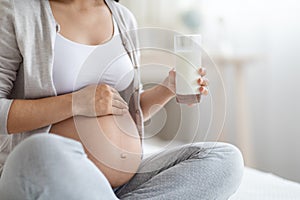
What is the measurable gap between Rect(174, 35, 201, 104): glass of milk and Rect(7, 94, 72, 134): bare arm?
0.21 meters

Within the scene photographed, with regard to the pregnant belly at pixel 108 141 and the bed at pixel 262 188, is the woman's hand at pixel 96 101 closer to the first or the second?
the pregnant belly at pixel 108 141

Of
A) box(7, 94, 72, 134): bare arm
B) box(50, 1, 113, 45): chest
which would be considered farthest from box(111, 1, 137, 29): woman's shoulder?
box(7, 94, 72, 134): bare arm

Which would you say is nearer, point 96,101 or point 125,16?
point 96,101

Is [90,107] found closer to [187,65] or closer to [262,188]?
[187,65]

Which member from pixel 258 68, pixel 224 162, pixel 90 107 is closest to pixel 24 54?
pixel 90 107

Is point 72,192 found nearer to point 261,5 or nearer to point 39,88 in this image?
point 39,88

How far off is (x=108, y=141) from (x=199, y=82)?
0.67 feet

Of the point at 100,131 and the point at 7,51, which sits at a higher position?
the point at 7,51

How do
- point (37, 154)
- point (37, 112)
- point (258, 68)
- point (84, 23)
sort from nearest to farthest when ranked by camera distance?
point (37, 154) < point (37, 112) < point (84, 23) < point (258, 68)

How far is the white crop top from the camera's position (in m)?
1.01

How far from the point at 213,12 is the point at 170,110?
1.18m

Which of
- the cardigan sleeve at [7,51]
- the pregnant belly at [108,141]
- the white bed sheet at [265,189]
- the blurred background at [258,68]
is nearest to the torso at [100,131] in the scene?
the pregnant belly at [108,141]

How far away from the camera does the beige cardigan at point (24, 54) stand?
38.0 inches

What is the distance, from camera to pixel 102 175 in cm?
88
